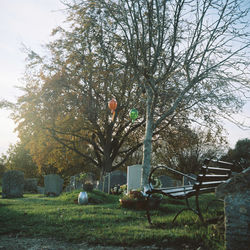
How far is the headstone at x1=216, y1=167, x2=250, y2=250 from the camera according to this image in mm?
2713

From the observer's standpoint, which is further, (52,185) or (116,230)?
(52,185)

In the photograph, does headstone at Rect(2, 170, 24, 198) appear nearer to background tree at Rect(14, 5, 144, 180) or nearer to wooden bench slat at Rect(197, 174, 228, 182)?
background tree at Rect(14, 5, 144, 180)

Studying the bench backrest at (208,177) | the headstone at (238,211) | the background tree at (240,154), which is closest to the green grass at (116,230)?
the headstone at (238,211)

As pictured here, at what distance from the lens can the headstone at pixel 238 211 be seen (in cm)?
271

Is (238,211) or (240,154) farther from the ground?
(240,154)

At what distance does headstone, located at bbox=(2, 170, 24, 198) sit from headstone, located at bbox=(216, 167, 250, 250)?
14.0 metres

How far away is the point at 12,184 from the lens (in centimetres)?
1437

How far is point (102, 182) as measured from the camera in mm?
16922

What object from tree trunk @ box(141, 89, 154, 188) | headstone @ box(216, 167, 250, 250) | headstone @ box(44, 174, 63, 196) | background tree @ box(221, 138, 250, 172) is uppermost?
background tree @ box(221, 138, 250, 172)

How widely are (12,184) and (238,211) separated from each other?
1416cm

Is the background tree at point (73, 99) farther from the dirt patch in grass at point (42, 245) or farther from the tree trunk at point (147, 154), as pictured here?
the dirt patch in grass at point (42, 245)

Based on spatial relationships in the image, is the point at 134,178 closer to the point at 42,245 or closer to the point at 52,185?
the point at 42,245

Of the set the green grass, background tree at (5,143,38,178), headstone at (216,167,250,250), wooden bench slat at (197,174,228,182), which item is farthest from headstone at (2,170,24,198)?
background tree at (5,143,38,178)

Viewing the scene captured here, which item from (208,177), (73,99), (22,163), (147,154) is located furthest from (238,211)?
(22,163)
